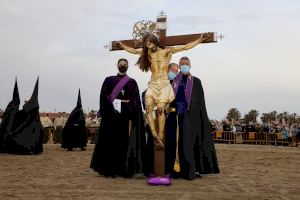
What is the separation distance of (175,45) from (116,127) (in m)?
1.87

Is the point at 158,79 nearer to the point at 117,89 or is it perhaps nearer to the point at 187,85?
the point at 187,85

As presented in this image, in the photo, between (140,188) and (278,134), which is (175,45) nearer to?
(140,188)

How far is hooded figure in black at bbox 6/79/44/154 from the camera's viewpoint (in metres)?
15.4

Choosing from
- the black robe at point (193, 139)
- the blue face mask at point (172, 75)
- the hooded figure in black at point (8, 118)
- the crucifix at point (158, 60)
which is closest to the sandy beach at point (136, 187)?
the black robe at point (193, 139)

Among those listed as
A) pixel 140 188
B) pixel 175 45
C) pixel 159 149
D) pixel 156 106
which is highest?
pixel 175 45

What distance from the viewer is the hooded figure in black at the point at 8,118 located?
15695mm

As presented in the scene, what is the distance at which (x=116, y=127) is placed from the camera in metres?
8.62

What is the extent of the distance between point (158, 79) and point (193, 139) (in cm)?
143

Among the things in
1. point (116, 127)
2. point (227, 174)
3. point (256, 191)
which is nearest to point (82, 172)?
point (116, 127)

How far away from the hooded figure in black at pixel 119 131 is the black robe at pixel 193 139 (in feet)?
1.82

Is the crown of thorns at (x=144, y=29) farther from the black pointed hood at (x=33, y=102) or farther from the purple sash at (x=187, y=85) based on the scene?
the black pointed hood at (x=33, y=102)

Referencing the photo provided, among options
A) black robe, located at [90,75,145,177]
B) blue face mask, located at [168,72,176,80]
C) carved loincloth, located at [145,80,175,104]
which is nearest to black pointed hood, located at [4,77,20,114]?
black robe, located at [90,75,145,177]

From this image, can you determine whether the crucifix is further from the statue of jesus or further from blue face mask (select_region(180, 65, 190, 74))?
blue face mask (select_region(180, 65, 190, 74))

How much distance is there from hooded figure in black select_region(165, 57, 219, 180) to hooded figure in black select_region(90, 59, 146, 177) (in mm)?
559
